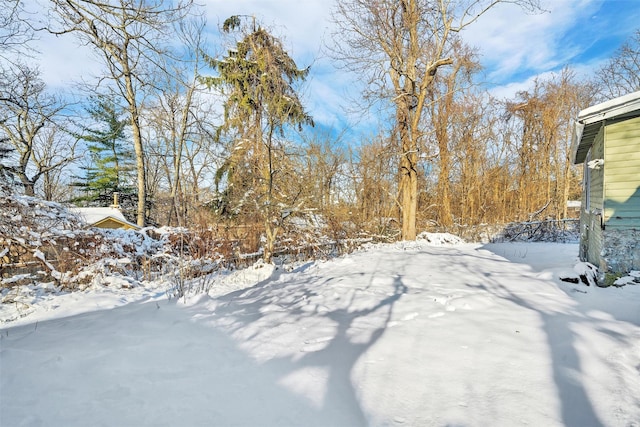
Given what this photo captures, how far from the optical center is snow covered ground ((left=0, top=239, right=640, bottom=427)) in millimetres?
1856

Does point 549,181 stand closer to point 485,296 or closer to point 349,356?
point 485,296

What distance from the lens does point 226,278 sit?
6.43m

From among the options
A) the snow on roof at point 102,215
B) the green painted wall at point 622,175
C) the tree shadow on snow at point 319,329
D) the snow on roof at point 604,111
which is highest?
the snow on roof at point 604,111

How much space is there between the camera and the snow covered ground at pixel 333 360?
1856mm

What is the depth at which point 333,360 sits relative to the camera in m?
2.54

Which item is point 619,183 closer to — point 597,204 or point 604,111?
point 597,204

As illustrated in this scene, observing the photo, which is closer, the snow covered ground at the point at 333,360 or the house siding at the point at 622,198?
the snow covered ground at the point at 333,360

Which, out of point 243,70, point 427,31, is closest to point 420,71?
point 427,31

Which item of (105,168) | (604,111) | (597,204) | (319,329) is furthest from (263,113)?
(105,168)

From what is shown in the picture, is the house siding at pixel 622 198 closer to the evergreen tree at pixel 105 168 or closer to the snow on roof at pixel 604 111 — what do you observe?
the snow on roof at pixel 604 111

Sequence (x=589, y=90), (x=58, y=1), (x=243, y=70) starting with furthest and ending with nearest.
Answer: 1. (x=589, y=90)
2. (x=243, y=70)
3. (x=58, y=1)

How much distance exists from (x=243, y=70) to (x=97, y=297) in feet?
Answer: 22.3

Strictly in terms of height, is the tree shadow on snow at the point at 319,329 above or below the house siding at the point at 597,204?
below

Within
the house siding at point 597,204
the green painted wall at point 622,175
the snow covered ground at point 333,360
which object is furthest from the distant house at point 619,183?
the snow covered ground at point 333,360
